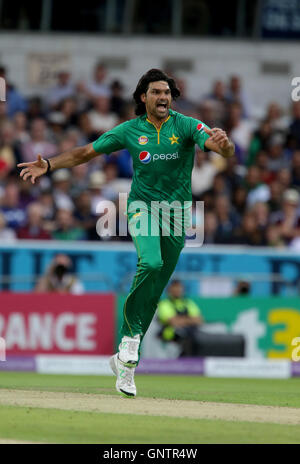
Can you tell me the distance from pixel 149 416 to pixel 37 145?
11.4 meters

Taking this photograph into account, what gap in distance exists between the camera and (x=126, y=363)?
9.35 m

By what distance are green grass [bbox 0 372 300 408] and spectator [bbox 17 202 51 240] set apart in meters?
2.81

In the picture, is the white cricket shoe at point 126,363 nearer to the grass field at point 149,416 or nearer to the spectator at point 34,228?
the grass field at point 149,416

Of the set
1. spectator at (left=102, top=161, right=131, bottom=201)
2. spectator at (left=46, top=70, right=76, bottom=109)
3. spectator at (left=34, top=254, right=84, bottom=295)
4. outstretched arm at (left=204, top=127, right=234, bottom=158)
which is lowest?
spectator at (left=34, top=254, right=84, bottom=295)

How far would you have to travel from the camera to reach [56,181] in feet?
59.9

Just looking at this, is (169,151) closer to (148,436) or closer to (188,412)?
(188,412)

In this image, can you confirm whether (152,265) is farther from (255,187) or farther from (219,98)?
(219,98)

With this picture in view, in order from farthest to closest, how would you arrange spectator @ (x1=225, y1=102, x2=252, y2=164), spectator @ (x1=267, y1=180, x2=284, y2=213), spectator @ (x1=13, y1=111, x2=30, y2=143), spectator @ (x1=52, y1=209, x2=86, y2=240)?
spectator @ (x1=225, y1=102, x2=252, y2=164) < spectator @ (x1=13, y1=111, x2=30, y2=143) < spectator @ (x1=267, y1=180, x2=284, y2=213) < spectator @ (x1=52, y1=209, x2=86, y2=240)

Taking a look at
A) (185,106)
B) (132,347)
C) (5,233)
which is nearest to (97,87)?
(185,106)

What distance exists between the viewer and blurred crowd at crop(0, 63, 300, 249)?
17672mm

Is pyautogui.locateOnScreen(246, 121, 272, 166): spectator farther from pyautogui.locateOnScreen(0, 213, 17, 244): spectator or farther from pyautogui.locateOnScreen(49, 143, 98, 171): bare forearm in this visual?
pyautogui.locateOnScreen(49, 143, 98, 171): bare forearm

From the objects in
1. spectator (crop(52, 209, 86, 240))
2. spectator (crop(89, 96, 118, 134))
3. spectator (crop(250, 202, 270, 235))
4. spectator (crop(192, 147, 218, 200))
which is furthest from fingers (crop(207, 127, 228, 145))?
spectator (crop(89, 96, 118, 134))

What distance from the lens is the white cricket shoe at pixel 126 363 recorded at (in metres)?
9.36

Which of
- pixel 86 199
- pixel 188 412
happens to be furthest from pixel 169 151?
pixel 86 199
